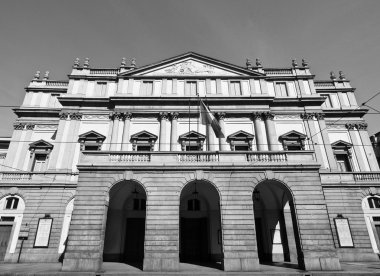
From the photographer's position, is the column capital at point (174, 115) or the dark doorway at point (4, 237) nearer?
the dark doorway at point (4, 237)

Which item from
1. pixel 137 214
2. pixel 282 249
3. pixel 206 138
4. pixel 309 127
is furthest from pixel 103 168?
pixel 309 127

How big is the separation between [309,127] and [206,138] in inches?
419

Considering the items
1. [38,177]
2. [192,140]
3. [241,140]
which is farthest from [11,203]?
[241,140]

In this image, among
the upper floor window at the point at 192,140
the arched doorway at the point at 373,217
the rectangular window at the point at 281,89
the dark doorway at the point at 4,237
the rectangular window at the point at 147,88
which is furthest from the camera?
the rectangular window at the point at 281,89

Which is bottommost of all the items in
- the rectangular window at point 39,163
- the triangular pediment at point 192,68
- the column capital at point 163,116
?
the rectangular window at point 39,163

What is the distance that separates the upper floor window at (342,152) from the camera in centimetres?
2564

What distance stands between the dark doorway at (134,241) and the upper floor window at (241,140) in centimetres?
1095

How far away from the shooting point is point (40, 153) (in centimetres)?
2516

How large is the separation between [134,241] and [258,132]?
15011 millimetres

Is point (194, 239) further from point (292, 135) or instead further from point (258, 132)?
point (292, 135)

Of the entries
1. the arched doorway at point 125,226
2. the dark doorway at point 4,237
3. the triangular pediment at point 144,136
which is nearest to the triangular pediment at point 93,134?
the triangular pediment at point 144,136

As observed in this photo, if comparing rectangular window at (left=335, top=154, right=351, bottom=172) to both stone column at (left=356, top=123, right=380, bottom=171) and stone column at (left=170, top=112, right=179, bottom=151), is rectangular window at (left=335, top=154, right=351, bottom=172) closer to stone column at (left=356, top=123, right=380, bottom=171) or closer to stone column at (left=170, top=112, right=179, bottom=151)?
stone column at (left=356, top=123, right=380, bottom=171)

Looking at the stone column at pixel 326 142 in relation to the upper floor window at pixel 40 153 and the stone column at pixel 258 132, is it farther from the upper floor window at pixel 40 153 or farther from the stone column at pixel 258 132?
the upper floor window at pixel 40 153

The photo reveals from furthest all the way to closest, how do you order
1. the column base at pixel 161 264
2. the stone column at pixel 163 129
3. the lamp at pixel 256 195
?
the stone column at pixel 163 129 → the lamp at pixel 256 195 → the column base at pixel 161 264
